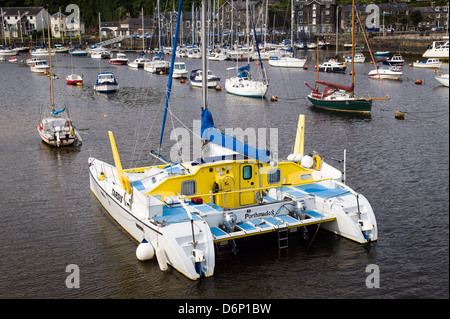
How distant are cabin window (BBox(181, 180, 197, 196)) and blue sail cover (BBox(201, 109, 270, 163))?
2.10 metres

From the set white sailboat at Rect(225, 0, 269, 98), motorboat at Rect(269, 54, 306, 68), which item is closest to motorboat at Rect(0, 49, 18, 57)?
motorboat at Rect(269, 54, 306, 68)

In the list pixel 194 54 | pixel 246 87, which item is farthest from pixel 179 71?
pixel 194 54

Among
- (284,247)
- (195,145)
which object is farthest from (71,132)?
(284,247)

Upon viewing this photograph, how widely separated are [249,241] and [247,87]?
1726 inches

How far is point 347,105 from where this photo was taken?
53344 millimetres

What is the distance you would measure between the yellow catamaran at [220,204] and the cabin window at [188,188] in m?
0.04

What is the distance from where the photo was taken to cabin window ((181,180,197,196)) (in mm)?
21453

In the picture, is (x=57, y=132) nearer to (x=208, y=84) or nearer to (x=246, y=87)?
(x=246, y=87)

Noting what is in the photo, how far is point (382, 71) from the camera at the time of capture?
8106 centimetres

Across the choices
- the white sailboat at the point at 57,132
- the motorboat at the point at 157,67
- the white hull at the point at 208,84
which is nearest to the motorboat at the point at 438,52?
the white hull at the point at 208,84

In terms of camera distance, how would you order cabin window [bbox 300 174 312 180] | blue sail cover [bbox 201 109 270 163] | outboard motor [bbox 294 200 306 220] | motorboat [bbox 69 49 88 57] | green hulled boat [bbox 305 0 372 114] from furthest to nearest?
motorboat [bbox 69 49 88 57]
green hulled boat [bbox 305 0 372 114]
cabin window [bbox 300 174 312 180]
blue sail cover [bbox 201 109 270 163]
outboard motor [bbox 294 200 306 220]

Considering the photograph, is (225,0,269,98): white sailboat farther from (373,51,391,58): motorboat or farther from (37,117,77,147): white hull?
(373,51,391,58): motorboat

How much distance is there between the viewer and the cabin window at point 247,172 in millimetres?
21891
